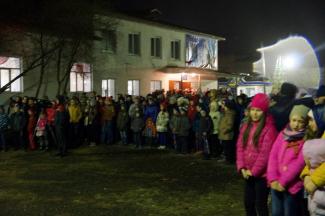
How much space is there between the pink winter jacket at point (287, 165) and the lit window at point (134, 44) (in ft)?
80.3

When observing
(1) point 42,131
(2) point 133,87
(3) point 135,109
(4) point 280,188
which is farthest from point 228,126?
(2) point 133,87

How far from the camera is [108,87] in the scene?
26.7 metres

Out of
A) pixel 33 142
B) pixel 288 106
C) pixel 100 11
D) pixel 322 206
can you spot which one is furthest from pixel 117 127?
pixel 322 206

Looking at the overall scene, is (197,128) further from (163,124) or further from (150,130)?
(150,130)

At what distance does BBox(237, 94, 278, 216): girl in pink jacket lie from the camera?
5445 mm

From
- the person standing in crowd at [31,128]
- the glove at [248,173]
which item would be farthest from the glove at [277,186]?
the person standing in crowd at [31,128]

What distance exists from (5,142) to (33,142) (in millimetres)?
973

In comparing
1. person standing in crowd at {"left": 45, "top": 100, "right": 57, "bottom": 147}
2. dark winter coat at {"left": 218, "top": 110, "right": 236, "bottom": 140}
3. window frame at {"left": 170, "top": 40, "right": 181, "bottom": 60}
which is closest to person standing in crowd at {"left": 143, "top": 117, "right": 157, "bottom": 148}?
person standing in crowd at {"left": 45, "top": 100, "right": 57, "bottom": 147}

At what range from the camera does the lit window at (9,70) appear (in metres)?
19.2

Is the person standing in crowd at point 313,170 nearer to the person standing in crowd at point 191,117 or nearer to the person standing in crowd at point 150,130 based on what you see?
the person standing in crowd at point 191,117

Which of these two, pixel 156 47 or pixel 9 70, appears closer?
pixel 9 70

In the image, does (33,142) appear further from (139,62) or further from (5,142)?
(139,62)

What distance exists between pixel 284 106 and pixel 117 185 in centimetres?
452

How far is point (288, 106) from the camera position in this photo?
6090mm
